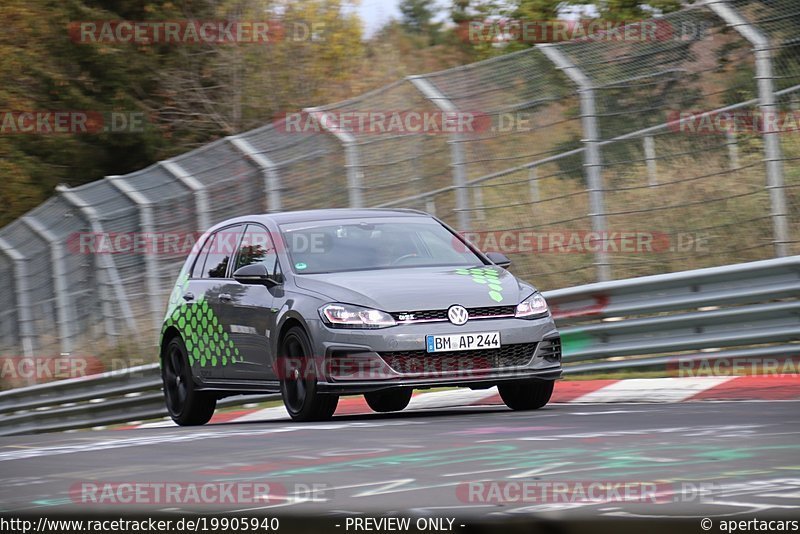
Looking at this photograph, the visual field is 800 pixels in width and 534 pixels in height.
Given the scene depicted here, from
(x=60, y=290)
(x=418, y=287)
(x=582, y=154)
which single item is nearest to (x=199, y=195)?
(x=60, y=290)

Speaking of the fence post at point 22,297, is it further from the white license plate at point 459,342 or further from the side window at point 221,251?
the white license plate at point 459,342

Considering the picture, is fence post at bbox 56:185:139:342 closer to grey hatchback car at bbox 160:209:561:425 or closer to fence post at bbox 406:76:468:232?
fence post at bbox 406:76:468:232

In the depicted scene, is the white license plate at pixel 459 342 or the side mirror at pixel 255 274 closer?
the white license plate at pixel 459 342

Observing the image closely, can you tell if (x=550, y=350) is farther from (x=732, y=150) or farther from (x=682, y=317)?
(x=732, y=150)

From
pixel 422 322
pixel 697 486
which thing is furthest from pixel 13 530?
pixel 422 322

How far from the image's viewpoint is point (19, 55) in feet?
99.6

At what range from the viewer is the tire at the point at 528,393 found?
33.6 ft

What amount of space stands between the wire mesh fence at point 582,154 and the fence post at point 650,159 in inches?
0.5

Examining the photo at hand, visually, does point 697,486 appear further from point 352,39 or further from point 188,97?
point 352,39

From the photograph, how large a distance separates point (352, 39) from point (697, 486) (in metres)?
32.4

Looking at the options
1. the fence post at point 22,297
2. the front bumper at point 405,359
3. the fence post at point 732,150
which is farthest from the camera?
the fence post at point 22,297

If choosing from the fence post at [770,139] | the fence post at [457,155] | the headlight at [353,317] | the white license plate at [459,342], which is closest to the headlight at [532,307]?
the white license plate at [459,342]

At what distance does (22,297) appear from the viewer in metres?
21.4

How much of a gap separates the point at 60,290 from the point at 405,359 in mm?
11628
